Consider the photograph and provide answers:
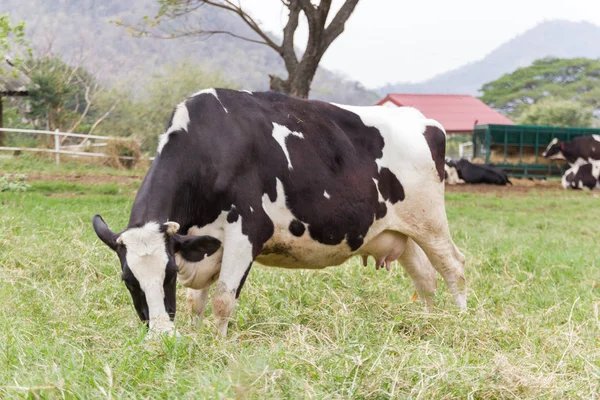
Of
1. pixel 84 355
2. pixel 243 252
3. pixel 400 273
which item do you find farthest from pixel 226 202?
pixel 400 273

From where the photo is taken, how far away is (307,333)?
4.34m

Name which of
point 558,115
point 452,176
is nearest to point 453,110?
point 558,115

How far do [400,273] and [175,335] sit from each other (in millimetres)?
3878

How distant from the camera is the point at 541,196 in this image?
1719 cm

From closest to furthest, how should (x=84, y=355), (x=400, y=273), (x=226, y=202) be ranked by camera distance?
(x=84, y=355)
(x=226, y=202)
(x=400, y=273)

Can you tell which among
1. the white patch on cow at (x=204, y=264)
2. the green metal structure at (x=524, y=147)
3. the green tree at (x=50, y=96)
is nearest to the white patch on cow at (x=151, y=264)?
the white patch on cow at (x=204, y=264)

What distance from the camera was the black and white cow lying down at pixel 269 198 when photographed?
13.9ft

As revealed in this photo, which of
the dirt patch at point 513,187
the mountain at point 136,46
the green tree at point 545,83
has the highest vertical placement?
the mountain at point 136,46

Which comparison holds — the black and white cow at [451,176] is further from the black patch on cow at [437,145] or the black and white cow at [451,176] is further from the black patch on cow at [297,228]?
the black patch on cow at [297,228]

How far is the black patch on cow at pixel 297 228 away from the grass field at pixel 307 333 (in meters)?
0.56

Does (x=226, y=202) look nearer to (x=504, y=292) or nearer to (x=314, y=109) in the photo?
(x=314, y=109)

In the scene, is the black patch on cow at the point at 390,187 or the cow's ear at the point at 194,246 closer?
the cow's ear at the point at 194,246

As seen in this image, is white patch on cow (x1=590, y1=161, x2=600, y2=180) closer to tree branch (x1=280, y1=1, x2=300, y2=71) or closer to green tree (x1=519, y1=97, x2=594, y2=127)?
tree branch (x1=280, y1=1, x2=300, y2=71)

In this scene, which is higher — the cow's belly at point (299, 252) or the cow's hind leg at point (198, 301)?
the cow's belly at point (299, 252)
